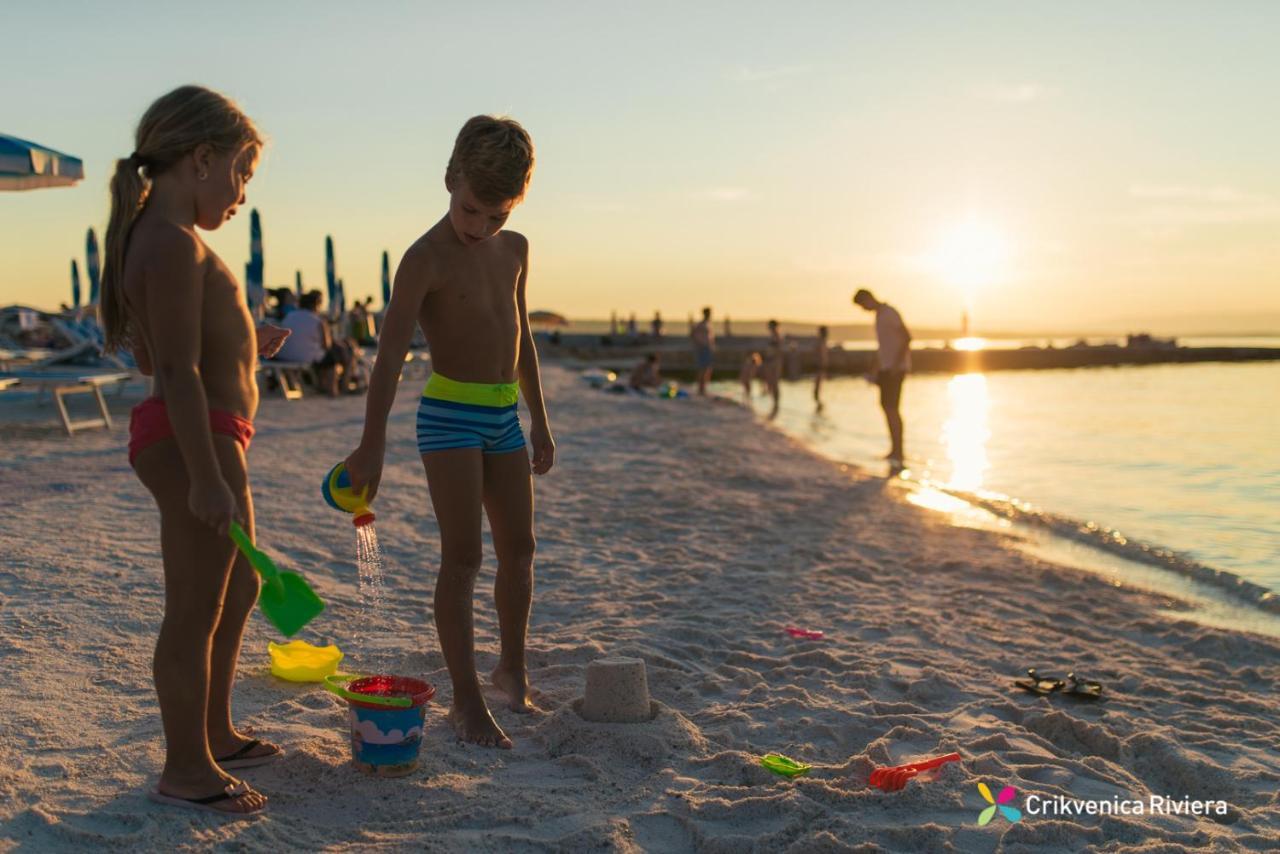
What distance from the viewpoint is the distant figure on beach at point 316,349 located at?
14.6 meters

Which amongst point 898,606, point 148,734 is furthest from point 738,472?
point 148,734

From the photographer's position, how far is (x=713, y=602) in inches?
223

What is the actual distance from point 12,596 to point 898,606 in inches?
174

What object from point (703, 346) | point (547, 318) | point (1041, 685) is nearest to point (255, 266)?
point (703, 346)

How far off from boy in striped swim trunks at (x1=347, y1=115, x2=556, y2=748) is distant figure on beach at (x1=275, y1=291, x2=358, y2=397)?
34.3ft

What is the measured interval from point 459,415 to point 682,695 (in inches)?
60.7

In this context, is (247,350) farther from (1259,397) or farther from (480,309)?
(1259,397)

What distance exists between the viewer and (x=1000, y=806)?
3.17m

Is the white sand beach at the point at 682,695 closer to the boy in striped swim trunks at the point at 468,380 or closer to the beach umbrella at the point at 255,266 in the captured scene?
the boy in striped swim trunks at the point at 468,380

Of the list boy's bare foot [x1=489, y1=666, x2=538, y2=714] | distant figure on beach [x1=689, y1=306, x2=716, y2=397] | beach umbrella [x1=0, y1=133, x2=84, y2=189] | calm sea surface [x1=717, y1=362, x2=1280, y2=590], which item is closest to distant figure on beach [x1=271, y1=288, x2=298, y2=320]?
beach umbrella [x1=0, y1=133, x2=84, y2=189]

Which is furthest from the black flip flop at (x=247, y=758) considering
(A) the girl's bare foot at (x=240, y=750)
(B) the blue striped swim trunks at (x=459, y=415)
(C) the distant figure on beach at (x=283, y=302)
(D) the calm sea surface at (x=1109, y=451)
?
(C) the distant figure on beach at (x=283, y=302)

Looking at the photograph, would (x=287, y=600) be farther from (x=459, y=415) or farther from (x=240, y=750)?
(x=459, y=415)

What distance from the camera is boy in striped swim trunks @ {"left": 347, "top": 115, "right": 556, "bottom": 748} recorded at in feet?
10.4

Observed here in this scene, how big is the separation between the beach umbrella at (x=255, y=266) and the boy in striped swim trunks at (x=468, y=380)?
14.0 m
